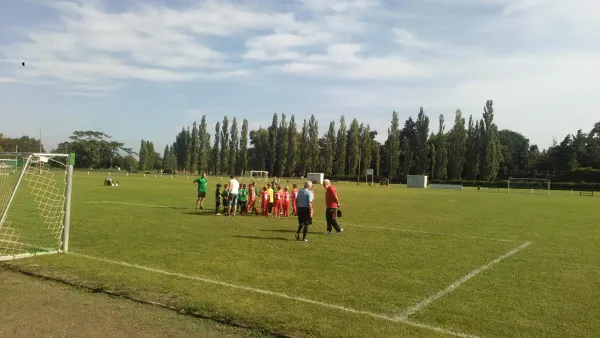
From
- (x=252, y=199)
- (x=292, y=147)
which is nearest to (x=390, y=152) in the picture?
(x=292, y=147)

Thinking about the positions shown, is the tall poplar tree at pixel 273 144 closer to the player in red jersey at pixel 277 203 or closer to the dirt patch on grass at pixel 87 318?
the player in red jersey at pixel 277 203

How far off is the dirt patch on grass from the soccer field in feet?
1.20

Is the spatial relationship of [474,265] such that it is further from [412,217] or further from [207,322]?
[412,217]

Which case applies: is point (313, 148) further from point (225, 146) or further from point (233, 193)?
point (233, 193)

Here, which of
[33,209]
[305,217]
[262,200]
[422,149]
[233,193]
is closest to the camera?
[305,217]

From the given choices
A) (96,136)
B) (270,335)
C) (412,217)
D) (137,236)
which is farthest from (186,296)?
(96,136)

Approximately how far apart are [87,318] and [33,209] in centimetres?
1512

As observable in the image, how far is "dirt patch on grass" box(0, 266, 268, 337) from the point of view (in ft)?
18.2

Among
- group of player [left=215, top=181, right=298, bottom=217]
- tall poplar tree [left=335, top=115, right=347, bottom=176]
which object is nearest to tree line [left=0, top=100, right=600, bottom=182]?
tall poplar tree [left=335, top=115, right=347, bottom=176]

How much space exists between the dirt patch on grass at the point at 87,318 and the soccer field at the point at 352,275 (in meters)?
0.36

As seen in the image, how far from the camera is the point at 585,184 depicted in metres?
68.8

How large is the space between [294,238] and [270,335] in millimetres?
7796

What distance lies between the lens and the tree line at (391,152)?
277 feet

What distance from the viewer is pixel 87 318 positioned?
5.98 m
